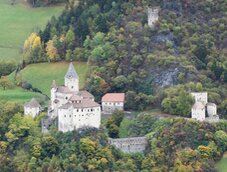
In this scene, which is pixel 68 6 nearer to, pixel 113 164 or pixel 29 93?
pixel 29 93

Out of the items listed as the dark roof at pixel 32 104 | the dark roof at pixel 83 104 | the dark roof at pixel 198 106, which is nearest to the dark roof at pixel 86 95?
the dark roof at pixel 83 104

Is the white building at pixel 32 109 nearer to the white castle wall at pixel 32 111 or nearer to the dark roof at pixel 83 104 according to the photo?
the white castle wall at pixel 32 111

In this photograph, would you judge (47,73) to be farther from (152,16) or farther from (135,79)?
(152,16)

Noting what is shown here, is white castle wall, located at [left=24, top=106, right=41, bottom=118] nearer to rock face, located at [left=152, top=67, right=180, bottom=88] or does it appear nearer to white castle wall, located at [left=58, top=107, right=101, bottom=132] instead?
white castle wall, located at [left=58, top=107, right=101, bottom=132]

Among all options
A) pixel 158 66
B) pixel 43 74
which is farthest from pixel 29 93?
pixel 158 66

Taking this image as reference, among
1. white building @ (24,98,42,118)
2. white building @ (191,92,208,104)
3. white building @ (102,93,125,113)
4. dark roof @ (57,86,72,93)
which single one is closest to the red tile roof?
white building @ (102,93,125,113)

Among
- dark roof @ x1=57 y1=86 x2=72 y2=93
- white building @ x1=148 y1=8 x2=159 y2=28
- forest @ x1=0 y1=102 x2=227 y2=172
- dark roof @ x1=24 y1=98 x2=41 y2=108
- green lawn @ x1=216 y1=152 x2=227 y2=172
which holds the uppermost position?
white building @ x1=148 y1=8 x2=159 y2=28
